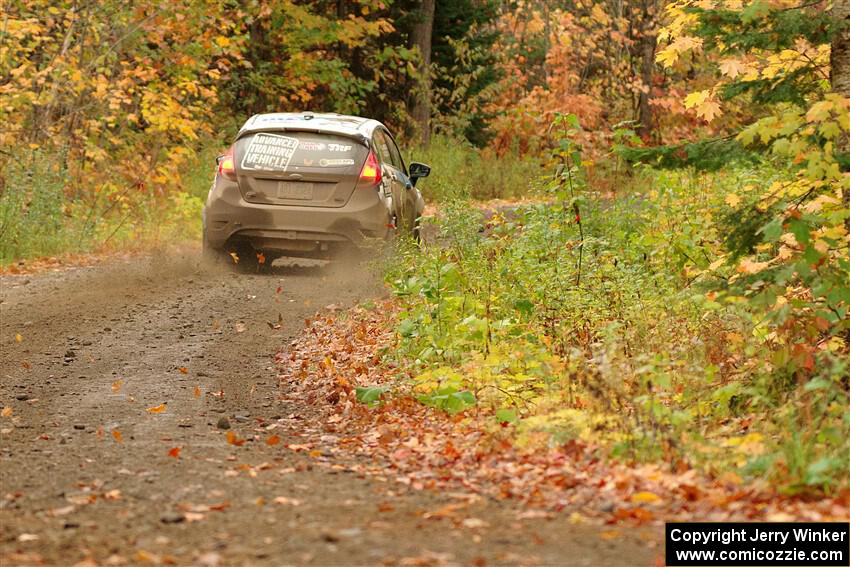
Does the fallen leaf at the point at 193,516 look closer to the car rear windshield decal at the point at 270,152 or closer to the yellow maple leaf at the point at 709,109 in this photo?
the yellow maple leaf at the point at 709,109

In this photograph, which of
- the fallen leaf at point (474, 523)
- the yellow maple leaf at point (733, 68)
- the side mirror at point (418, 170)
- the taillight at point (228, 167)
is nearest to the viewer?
the fallen leaf at point (474, 523)

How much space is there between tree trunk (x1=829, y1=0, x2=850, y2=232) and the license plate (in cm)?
743

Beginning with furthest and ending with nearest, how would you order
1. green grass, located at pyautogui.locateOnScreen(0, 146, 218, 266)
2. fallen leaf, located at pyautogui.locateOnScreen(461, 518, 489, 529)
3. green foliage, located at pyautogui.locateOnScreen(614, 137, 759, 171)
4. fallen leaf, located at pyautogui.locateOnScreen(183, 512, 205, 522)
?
green grass, located at pyautogui.locateOnScreen(0, 146, 218, 266)
green foliage, located at pyautogui.locateOnScreen(614, 137, 759, 171)
fallen leaf, located at pyautogui.locateOnScreen(183, 512, 205, 522)
fallen leaf, located at pyautogui.locateOnScreen(461, 518, 489, 529)

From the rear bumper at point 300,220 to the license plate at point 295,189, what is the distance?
5.8 inches

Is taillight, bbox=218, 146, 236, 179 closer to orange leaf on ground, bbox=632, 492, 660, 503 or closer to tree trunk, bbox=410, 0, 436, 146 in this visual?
orange leaf on ground, bbox=632, 492, 660, 503

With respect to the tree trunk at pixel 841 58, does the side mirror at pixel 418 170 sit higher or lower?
lower

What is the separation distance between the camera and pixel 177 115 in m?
22.3

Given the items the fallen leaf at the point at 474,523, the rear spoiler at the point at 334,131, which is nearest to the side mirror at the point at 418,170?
the rear spoiler at the point at 334,131

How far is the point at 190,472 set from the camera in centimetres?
663

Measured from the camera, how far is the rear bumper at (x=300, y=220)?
1422 cm

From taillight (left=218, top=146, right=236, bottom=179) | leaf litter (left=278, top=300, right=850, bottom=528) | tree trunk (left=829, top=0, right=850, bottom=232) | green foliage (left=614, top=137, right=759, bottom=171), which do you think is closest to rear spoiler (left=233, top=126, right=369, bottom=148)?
taillight (left=218, top=146, right=236, bottom=179)

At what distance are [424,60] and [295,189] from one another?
1609 cm

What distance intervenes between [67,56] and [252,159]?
23.2 ft

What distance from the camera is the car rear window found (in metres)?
14.2
